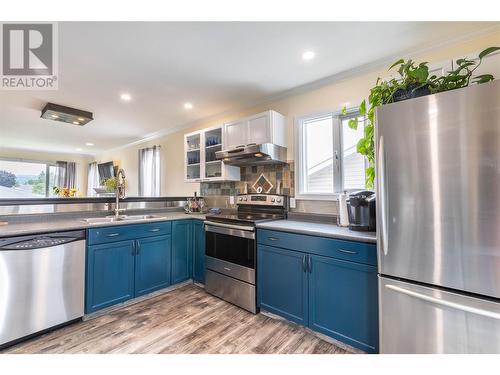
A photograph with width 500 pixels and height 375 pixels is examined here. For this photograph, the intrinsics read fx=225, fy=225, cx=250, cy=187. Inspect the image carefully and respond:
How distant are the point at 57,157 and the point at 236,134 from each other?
24.4 feet

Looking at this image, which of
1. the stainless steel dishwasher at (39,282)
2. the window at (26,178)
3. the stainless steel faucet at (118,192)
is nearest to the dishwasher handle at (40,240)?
the stainless steel dishwasher at (39,282)

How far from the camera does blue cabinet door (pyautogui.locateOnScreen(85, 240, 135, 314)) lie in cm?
213

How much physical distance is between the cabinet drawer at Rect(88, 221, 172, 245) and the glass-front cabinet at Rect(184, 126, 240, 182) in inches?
37.0

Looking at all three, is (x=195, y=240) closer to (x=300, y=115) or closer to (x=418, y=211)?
(x=300, y=115)

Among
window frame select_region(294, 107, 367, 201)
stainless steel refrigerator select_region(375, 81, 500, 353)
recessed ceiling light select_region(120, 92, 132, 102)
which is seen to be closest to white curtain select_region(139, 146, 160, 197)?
recessed ceiling light select_region(120, 92, 132, 102)

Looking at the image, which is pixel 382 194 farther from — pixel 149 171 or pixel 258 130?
pixel 149 171

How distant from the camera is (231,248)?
246 cm

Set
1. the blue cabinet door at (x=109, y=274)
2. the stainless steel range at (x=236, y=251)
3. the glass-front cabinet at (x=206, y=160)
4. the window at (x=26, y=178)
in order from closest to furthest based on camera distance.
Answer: the blue cabinet door at (x=109, y=274)
the stainless steel range at (x=236, y=251)
the glass-front cabinet at (x=206, y=160)
the window at (x=26, y=178)

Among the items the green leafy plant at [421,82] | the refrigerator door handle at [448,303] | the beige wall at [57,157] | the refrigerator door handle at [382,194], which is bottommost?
the refrigerator door handle at [448,303]

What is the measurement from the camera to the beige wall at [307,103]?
1801mm

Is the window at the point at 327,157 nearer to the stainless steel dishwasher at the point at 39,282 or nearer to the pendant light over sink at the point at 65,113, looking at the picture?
the stainless steel dishwasher at the point at 39,282

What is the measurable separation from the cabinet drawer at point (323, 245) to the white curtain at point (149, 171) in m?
3.25

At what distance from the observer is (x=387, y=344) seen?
1363mm
